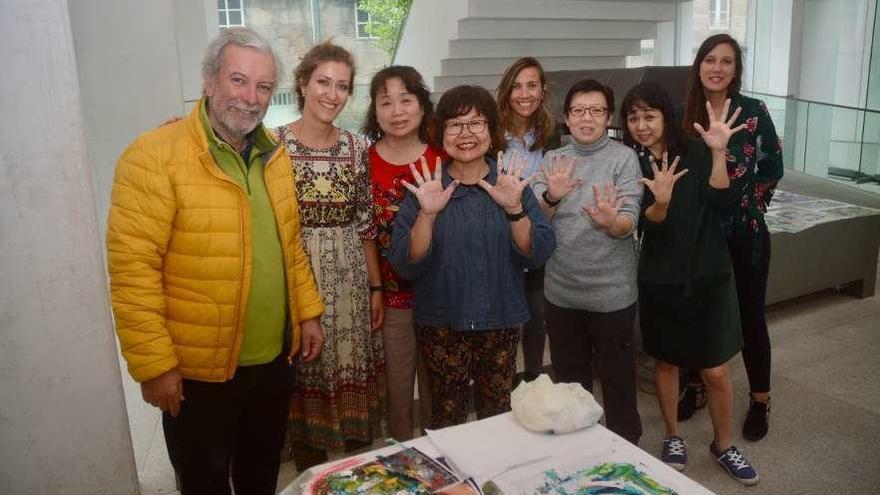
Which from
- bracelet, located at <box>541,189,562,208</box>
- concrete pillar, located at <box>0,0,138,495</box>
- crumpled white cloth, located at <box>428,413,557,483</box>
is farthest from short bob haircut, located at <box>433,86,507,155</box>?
concrete pillar, located at <box>0,0,138,495</box>

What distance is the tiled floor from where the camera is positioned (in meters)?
2.39

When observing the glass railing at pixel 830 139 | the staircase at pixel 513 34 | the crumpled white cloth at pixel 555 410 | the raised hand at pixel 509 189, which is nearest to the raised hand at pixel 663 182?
the raised hand at pixel 509 189

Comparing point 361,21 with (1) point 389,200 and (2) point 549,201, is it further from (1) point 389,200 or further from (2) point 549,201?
(2) point 549,201

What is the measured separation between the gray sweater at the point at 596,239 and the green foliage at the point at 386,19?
13.2 ft

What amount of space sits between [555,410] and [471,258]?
0.58 metres

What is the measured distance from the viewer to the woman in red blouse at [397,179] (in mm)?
2117

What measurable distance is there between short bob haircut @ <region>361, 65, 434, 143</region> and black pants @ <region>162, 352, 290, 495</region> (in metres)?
0.84

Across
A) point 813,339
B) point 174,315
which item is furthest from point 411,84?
point 813,339

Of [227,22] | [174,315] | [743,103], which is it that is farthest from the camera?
[227,22]

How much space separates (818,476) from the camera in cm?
239

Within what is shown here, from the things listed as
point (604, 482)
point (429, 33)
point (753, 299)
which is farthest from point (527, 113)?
point (429, 33)

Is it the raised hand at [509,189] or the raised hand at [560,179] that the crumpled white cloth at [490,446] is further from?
the raised hand at [560,179]

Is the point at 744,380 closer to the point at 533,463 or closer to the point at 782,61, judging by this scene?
the point at 533,463

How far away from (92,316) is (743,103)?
2235 millimetres
